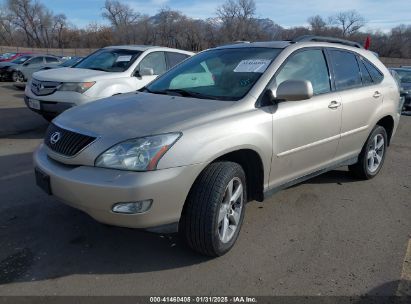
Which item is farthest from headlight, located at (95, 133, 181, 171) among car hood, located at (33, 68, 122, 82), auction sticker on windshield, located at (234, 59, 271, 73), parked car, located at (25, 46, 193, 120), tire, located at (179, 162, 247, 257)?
car hood, located at (33, 68, 122, 82)

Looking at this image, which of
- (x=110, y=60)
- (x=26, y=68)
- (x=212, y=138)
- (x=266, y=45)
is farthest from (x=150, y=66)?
(x=26, y=68)

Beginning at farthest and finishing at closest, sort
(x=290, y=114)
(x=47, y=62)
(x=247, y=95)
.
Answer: (x=47, y=62) → (x=290, y=114) → (x=247, y=95)

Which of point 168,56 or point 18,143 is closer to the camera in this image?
point 18,143

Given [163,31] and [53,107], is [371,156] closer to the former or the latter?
[53,107]

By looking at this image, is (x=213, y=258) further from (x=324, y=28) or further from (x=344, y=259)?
(x=324, y=28)

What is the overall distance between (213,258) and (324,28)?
90036 millimetres

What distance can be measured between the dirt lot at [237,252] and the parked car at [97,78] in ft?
8.00

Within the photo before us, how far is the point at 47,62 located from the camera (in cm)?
2191

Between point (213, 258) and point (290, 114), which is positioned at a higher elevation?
point (290, 114)

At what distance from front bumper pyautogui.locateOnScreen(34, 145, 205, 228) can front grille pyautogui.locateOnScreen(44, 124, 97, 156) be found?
0.16 m

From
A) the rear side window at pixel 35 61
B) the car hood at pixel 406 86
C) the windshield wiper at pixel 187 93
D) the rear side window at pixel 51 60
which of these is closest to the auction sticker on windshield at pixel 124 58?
the windshield wiper at pixel 187 93

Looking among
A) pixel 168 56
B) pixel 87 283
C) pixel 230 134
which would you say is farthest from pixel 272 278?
pixel 168 56

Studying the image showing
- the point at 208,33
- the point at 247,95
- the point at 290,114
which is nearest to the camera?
the point at 247,95

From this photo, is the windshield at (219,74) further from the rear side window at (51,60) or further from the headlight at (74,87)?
the rear side window at (51,60)
